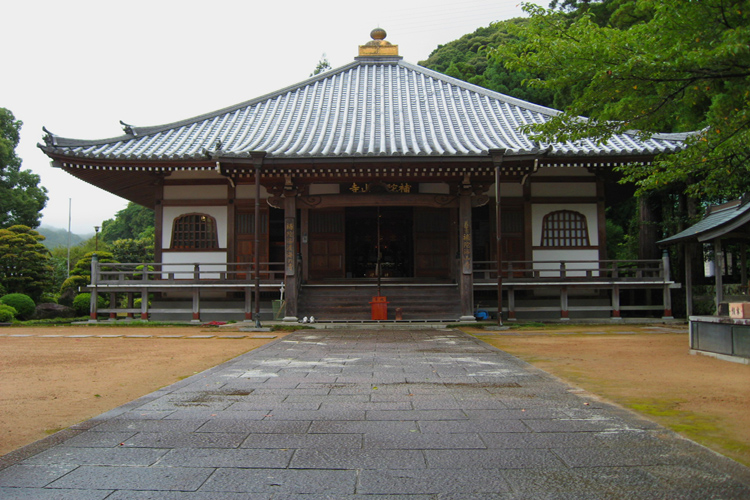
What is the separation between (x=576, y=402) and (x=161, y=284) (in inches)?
487

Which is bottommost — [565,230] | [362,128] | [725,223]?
[725,223]

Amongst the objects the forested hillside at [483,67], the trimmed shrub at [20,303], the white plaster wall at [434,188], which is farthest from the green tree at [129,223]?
the white plaster wall at [434,188]

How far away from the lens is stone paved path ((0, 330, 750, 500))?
292 cm

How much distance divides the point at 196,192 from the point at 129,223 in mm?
48474

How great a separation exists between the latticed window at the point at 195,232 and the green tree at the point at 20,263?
7372 mm

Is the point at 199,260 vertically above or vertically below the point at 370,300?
above

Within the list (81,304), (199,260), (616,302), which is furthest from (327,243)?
(81,304)

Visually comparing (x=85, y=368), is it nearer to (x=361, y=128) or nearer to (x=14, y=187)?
(x=361, y=128)

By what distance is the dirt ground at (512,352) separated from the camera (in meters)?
4.38

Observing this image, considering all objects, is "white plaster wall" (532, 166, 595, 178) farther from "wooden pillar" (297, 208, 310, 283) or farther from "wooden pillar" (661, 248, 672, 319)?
"wooden pillar" (297, 208, 310, 283)

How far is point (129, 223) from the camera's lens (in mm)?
58656

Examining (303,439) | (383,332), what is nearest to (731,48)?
(303,439)

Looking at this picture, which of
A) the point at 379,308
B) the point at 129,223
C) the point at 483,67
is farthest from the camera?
the point at 129,223

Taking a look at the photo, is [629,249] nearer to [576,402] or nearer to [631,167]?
[631,167]
